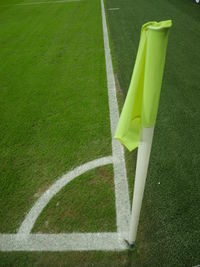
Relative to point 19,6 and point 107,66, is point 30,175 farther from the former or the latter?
point 19,6

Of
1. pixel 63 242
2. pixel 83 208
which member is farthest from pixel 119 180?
pixel 63 242

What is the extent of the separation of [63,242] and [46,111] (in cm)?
269

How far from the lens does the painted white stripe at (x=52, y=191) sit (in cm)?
243

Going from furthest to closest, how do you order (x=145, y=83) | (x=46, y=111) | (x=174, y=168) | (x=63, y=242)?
1. (x=46, y=111)
2. (x=174, y=168)
3. (x=63, y=242)
4. (x=145, y=83)

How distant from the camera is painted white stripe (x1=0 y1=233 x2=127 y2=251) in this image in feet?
7.23

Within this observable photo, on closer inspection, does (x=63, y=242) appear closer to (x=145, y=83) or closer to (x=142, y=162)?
(x=142, y=162)

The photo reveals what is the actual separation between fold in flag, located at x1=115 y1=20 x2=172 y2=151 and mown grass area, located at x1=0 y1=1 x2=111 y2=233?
185 centimetres

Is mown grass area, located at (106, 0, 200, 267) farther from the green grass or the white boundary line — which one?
the green grass

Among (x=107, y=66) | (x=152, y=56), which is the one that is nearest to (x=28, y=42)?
(x=107, y=66)

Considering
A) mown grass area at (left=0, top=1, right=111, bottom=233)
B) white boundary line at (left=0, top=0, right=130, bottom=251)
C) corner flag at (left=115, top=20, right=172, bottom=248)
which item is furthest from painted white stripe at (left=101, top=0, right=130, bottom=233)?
corner flag at (left=115, top=20, right=172, bottom=248)

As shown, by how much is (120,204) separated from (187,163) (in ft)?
3.97

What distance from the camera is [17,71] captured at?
228 inches

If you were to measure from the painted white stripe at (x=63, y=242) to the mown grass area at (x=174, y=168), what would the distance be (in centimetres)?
30

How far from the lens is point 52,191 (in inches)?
108
